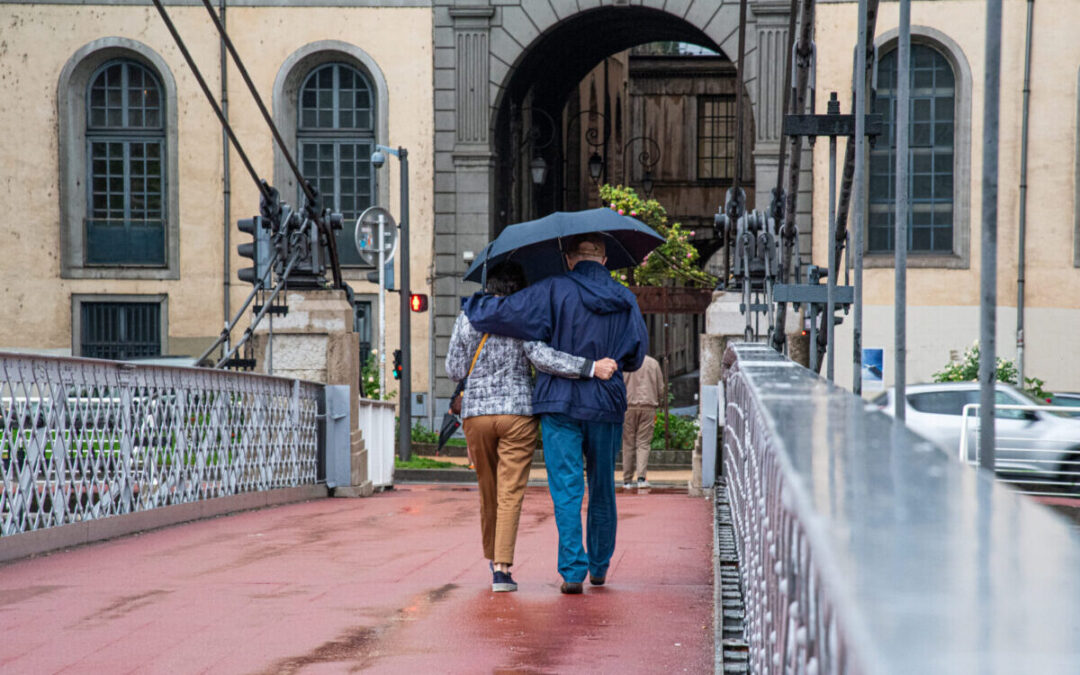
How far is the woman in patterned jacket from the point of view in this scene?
636cm

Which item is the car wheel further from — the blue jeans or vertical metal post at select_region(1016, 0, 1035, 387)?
the blue jeans

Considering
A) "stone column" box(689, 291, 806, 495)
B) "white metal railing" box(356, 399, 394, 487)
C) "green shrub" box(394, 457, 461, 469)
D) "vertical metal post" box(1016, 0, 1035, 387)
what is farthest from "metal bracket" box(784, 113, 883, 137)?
"vertical metal post" box(1016, 0, 1035, 387)

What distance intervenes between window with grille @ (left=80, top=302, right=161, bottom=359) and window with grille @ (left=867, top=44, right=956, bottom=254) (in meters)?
13.9

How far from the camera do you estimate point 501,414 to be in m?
6.50

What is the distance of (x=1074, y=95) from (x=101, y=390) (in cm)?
2200

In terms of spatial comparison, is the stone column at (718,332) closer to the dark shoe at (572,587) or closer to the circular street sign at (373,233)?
the circular street sign at (373,233)

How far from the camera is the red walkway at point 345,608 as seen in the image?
4.93m

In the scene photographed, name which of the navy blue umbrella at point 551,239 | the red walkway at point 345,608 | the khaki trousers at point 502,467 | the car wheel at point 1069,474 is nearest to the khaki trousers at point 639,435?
the car wheel at point 1069,474

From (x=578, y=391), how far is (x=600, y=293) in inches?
18.4

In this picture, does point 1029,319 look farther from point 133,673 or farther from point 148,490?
point 133,673

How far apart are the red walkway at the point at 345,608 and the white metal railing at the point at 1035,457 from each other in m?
7.89

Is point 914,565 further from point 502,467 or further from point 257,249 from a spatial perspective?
point 257,249

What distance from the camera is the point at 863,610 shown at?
3.34 feet

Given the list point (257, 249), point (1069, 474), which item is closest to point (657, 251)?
point (1069, 474)
